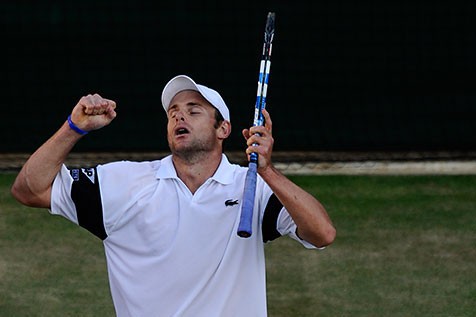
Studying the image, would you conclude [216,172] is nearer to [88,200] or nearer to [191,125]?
[191,125]

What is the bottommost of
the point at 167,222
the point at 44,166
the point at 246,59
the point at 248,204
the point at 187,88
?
the point at 246,59

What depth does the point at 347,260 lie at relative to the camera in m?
9.34

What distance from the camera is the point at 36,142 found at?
444 inches

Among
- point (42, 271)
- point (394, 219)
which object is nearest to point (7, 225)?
point (42, 271)

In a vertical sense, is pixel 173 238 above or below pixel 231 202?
below

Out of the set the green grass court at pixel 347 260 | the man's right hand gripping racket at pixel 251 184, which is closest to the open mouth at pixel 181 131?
the man's right hand gripping racket at pixel 251 184

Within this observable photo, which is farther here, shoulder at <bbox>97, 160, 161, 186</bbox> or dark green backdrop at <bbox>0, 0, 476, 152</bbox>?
dark green backdrop at <bbox>0, 0, 476, 152</bbox>

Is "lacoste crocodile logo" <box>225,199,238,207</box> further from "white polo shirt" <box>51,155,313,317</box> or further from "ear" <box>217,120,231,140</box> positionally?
"ear" <box>217,120,231,140</box>

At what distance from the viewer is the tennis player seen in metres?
5.86

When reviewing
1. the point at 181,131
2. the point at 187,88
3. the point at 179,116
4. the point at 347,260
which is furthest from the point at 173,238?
the point at 347,260

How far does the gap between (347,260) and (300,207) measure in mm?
3773

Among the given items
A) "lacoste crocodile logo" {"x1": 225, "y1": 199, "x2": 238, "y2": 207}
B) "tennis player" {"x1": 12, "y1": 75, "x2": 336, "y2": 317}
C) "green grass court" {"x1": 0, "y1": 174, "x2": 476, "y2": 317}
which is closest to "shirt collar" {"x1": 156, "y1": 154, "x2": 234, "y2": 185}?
"tennis player" {"x1": 12, "y1": 75, "x2": 336, "y2": 317}

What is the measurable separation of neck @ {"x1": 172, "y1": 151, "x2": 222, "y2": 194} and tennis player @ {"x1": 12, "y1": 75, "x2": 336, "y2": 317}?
2 centimetres

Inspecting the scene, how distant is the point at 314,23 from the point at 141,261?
5.58 metres
